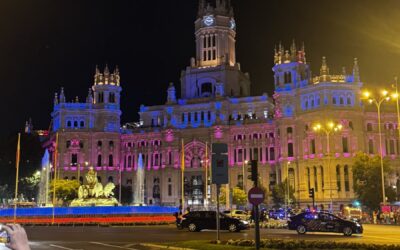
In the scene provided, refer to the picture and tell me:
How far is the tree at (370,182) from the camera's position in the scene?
65.4 metres

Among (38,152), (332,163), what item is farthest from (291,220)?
(38,152)

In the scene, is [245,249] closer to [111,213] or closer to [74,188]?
[111,213]

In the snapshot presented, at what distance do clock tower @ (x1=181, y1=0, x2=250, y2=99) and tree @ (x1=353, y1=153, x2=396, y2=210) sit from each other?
5074cm

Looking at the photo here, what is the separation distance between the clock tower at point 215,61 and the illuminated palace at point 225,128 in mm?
254

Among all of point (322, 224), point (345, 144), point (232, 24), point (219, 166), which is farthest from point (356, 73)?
point (219, 166)

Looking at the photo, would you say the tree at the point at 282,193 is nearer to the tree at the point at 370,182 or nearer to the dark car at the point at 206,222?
the tree at the point at 370,182

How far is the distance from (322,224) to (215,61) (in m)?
94.6

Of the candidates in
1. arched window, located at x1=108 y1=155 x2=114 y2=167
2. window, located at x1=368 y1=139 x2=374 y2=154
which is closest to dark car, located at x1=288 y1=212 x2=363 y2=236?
window, located at x1=368 y1=139 x2=374 y2=154

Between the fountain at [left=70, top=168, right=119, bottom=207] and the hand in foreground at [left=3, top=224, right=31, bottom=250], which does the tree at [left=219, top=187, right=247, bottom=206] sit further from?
the hand in foreground at [left=3, top=224, right=31, bottom=250]

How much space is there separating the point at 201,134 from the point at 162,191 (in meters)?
15.5

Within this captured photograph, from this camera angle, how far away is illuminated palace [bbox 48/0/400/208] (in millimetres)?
93225

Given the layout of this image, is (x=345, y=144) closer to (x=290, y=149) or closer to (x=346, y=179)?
(x=346, y=179)

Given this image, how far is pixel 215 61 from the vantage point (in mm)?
126000

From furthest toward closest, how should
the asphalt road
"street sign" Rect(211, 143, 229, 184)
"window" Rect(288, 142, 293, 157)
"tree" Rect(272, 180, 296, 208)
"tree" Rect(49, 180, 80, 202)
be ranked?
"window" Rect(288, 142, 293, 157)
"tree" Rect(49, 180, 80, 202)
"tree" Rect(272, 180, 296, 208)
the asphalt road
"street sign" Rect(211, 143, 229, 184)
